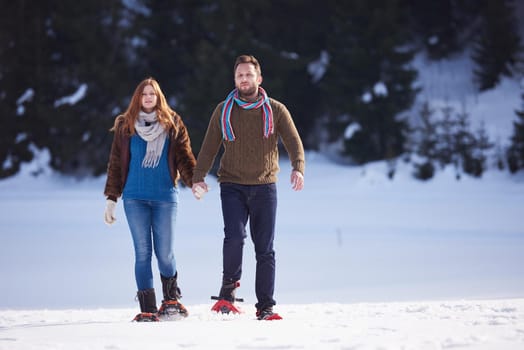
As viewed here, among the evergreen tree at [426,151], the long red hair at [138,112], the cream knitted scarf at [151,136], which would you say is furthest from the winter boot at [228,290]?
the evergreen tree at [426,151]

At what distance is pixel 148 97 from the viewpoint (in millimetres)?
4371

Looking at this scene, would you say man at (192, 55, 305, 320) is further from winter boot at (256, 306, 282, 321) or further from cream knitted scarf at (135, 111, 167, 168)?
cream knitted scarf at (135, 111, 167, 168)

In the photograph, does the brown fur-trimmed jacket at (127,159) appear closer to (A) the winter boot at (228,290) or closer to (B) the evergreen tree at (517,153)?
(A) the winter boot at (228,290)

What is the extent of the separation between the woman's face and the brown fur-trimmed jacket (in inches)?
7.3

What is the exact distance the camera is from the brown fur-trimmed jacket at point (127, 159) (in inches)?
171

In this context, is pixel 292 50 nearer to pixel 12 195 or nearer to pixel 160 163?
pixel 12 195

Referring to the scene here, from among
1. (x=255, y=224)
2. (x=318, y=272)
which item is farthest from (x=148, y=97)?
(x=318, y=272)

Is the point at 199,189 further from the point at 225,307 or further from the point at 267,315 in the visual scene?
the point at 267,315

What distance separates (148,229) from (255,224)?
69 centimetres

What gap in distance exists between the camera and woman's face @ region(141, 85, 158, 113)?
14.3 ft

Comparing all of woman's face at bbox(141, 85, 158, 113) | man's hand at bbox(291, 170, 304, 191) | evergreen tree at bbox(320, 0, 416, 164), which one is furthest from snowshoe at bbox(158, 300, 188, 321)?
evergreen tree at bbox(320, 0, 416, 164)

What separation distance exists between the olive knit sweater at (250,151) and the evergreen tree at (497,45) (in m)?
23.8

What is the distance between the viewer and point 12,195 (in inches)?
800

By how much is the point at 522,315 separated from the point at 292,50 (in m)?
22.4
